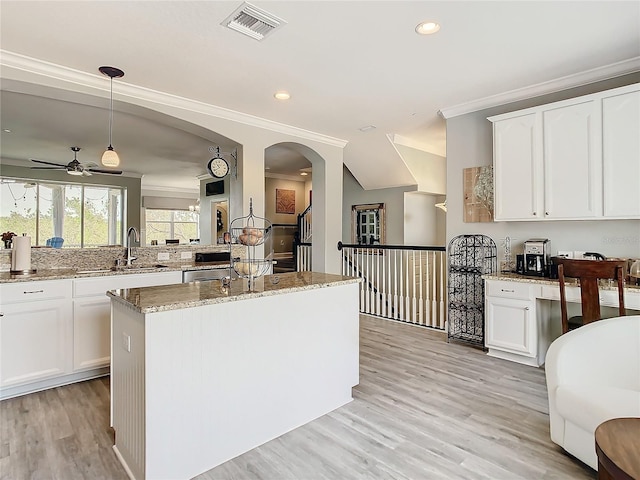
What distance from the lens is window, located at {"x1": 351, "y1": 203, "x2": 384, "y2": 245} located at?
23.5 feet

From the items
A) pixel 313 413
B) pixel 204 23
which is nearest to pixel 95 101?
pixel 204 23

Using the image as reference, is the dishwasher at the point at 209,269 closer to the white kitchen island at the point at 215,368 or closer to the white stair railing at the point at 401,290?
the white kitchen island at the point at 215,368

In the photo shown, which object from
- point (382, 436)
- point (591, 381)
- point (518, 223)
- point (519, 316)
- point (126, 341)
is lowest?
point (382, 436)

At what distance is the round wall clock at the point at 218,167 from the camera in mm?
4562

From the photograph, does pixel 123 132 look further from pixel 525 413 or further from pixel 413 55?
pixel 525 413

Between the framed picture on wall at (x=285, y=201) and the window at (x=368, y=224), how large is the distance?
2.06 m

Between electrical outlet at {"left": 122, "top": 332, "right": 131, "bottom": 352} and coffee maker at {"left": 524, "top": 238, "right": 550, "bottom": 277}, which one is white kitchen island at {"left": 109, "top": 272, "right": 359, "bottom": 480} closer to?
electrical outlet at {"left": 122, "top": 332, "right": 131, "bottom": 352}

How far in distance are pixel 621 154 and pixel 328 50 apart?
8.46ft

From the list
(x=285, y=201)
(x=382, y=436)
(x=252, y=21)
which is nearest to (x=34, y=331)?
(x=382, y=436)

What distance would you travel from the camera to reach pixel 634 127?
3.01 m

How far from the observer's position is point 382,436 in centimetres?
231

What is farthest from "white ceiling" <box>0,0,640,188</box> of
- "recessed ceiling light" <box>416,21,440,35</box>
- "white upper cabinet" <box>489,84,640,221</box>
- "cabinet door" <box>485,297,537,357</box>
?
"cabinet door" <box>485,297,537,357</box>

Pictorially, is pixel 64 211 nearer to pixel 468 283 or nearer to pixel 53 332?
pixel 53 332

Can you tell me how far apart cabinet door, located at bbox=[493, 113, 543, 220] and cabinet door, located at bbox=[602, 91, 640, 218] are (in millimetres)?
522
